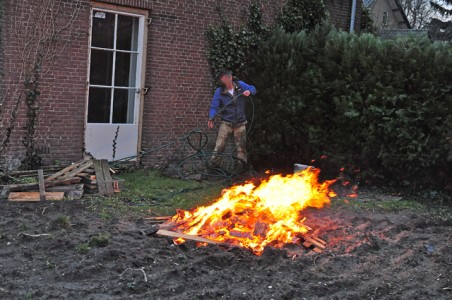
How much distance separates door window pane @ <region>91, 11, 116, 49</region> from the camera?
32.7ft

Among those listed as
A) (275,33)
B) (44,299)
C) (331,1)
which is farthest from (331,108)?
(44,299)

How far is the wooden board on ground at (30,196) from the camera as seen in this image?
24.6 feet

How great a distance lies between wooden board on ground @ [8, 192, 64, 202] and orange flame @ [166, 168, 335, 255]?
194 cm

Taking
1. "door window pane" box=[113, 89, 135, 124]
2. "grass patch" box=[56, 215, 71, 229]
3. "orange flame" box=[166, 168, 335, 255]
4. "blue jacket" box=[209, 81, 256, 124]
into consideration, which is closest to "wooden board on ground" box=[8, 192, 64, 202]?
"grass patch" box=[56, 215, 71, 229]

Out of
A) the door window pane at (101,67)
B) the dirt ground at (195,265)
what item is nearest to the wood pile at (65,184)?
the dirt ground at (195,265)

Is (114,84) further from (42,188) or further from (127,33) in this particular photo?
(42,188)

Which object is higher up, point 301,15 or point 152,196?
point 301,15

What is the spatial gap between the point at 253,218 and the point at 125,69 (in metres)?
5.14

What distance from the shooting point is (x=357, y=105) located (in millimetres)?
9492

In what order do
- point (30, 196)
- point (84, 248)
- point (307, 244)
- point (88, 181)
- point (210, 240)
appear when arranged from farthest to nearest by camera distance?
point (88, 181) < point (30, 196) < point (307, 244) < point (210, 240) < point (84, 248)

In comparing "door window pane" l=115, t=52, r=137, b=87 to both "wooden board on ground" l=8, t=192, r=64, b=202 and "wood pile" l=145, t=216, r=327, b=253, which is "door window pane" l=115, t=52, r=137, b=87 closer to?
"wooden board on ground" l=8, t=192, r=64, b=202

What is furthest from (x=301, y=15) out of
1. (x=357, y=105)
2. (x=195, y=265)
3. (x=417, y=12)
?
(x=417, y=12)

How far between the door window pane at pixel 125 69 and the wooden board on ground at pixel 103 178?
226 cm

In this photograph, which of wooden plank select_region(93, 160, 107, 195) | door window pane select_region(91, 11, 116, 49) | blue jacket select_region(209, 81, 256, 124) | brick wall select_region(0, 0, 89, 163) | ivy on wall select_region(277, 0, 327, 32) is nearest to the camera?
wooden plank select_region(93, 160, 107, 195)
